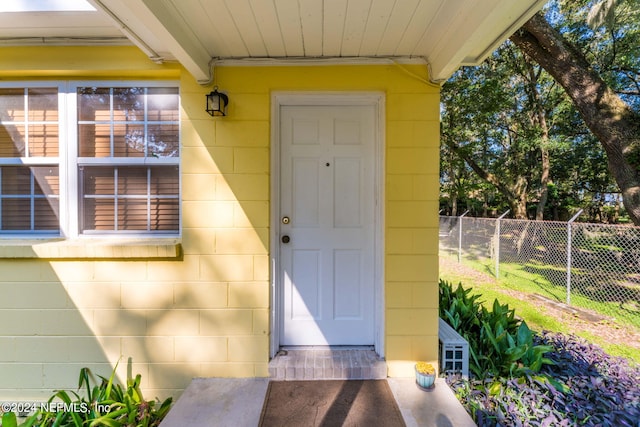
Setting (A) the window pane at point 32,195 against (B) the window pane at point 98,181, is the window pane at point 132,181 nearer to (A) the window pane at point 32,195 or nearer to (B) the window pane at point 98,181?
(B) the window pane at point 98,181

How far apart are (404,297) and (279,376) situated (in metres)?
1.08

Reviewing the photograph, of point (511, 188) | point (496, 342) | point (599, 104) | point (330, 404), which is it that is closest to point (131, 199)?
point (330, 404)

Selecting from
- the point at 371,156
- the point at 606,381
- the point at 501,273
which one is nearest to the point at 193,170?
the point at 371,156

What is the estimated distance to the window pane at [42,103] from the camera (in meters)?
2.08

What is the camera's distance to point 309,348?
7.11ft

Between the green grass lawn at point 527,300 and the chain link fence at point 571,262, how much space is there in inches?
1.0

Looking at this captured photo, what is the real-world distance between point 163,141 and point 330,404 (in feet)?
7.31

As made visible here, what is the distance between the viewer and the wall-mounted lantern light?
6.18 ft

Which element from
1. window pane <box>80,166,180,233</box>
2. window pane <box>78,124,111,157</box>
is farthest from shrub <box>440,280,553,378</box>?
window pane <box>78,124,111,157</box>

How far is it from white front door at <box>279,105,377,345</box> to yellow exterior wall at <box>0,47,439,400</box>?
0.19 metres

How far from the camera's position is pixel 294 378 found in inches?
77.0

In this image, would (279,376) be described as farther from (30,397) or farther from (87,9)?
(87,9)

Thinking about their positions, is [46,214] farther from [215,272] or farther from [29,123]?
[215,272]

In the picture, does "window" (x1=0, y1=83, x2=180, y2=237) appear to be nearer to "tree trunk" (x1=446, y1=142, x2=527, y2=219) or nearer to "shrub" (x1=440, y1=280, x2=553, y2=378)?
"shrub" (x1=440, y1=280, x2=553, y2=378)
